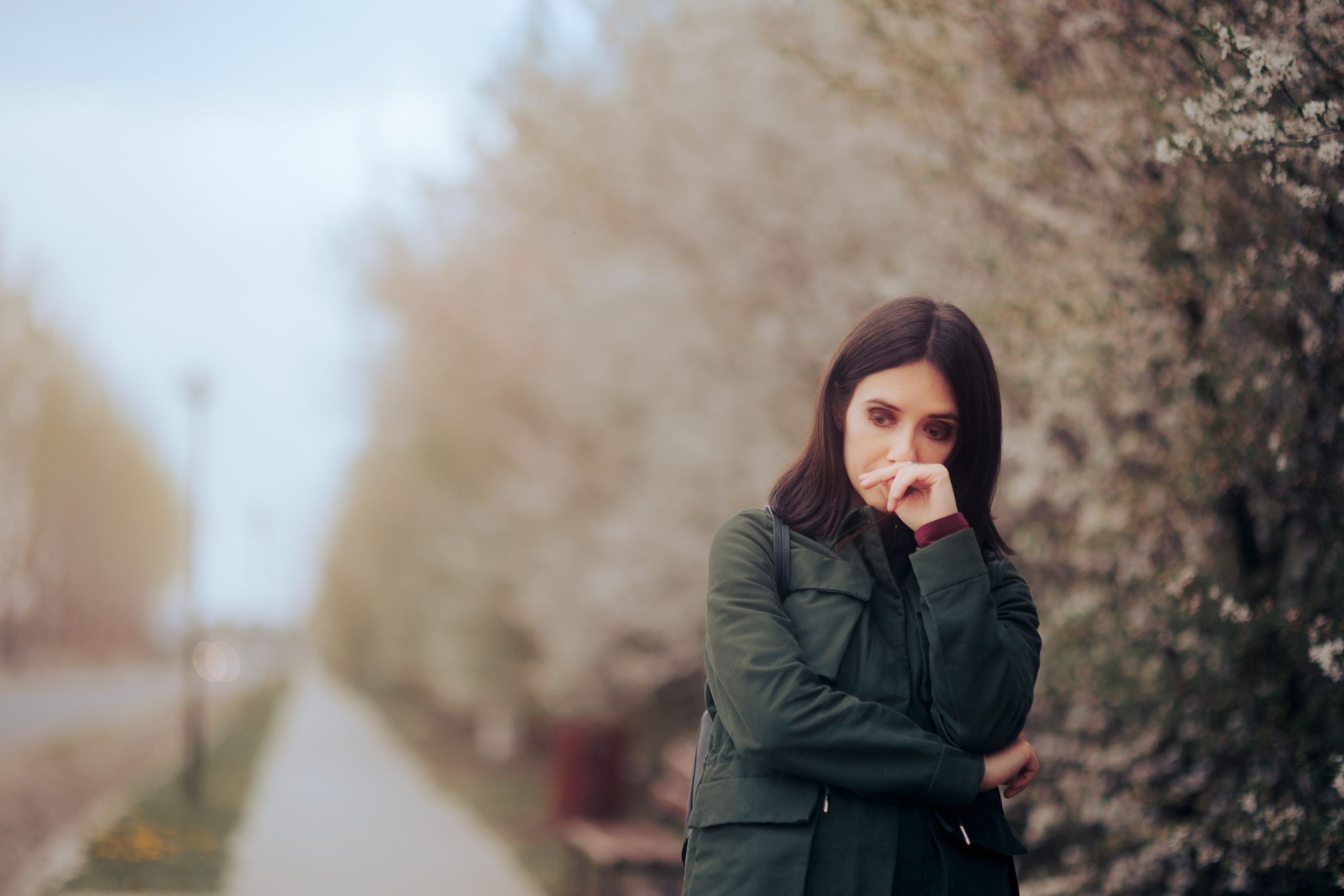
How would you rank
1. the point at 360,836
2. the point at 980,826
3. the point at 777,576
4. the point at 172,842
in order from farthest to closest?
the point at 360,836, the point at 172,842, the point at 777,576, the point at 980,826

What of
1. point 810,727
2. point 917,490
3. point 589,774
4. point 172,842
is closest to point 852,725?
point 810,727

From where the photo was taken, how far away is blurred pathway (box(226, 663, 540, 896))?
341 inches

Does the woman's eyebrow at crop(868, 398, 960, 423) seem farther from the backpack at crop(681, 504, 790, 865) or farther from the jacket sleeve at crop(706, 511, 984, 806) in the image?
the jacket sleeve at crop(706, 511, 984, 806)

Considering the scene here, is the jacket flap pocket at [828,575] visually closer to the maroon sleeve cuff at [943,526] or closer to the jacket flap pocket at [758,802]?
the maroon sleeve cuff at [943,526]

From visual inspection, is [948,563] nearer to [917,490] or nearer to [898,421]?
[917,490]

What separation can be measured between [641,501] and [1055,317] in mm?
5088

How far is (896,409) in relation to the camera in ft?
6.89

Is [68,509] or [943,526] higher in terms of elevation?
[943,526]

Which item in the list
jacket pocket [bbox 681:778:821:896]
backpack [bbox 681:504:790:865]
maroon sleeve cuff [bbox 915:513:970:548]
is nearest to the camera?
jacket pocket [bbox 681:778:821:896]

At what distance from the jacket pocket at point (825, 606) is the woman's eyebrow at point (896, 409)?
0.97 feet

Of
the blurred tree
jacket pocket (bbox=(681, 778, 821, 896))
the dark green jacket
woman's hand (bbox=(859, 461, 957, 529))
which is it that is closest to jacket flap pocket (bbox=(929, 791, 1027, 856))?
the dark green jacket

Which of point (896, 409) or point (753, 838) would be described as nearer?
point (753, 838)

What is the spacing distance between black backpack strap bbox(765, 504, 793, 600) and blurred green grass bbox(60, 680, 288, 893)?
7920mm

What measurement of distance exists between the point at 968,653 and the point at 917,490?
309mm
